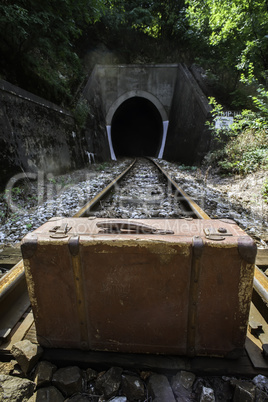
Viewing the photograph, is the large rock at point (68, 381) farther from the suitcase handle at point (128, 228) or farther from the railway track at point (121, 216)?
the suitcase handle at point (128, 228)

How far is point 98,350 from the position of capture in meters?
1.24

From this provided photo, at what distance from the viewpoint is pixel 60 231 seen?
1212mm

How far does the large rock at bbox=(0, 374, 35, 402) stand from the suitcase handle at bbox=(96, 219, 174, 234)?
83cm

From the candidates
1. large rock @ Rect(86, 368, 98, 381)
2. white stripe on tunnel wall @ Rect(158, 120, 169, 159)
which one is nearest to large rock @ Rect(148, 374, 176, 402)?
large rock @ Rect(86, 368, 98, 381)

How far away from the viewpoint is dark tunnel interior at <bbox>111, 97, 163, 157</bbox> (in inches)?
773

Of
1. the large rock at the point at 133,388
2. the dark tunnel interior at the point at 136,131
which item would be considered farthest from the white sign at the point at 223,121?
the dark tunnel interior at the point at 136,131

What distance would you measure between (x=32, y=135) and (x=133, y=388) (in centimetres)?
607

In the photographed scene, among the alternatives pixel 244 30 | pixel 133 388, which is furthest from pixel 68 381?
Result: pixel 244 30

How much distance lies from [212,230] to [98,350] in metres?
0.93

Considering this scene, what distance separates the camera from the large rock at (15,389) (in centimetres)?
101

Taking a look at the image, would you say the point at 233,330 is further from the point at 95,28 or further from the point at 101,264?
the point at 95,28

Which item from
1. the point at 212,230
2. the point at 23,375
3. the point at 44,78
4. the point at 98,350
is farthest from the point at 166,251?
the point at 44,78

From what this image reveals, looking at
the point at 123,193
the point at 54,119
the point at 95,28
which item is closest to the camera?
the point at 123,193

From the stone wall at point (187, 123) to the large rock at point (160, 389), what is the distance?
831 cm
